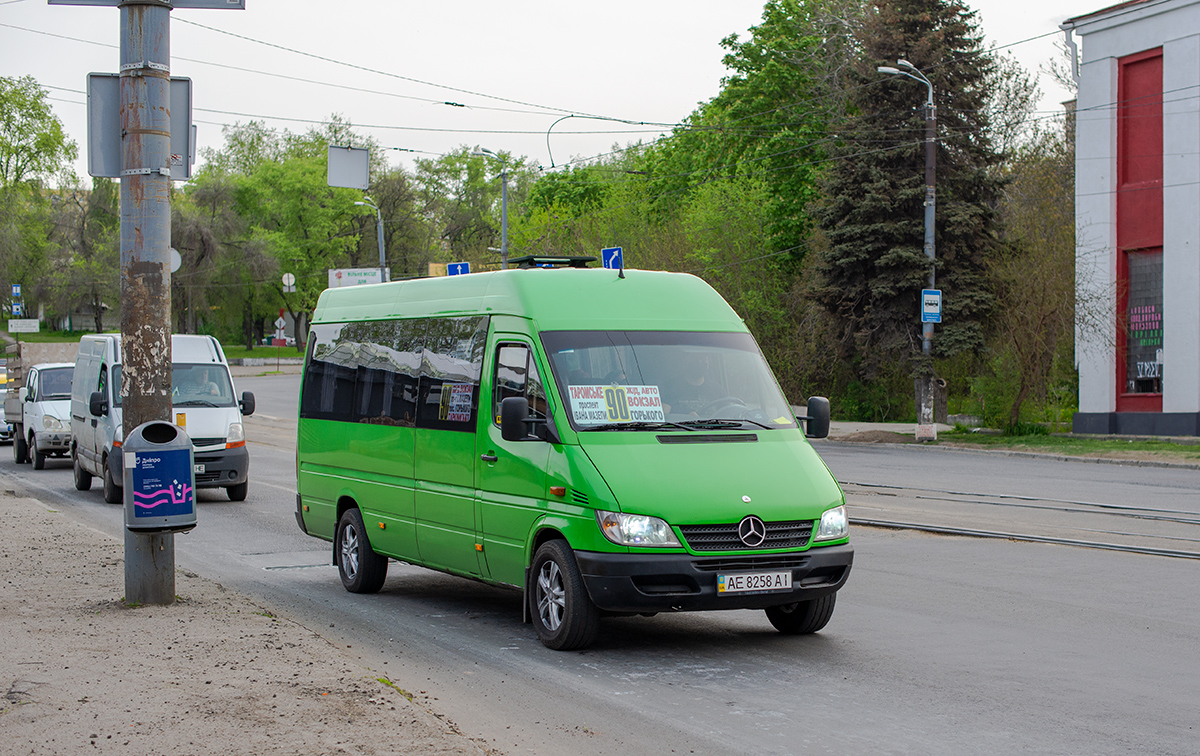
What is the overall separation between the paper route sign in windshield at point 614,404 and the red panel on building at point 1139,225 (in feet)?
85.2

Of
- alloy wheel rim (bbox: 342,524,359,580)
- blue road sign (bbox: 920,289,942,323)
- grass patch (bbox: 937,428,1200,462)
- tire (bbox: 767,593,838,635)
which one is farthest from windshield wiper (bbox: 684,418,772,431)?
blue road sign (bbox: 920,289,942,323)

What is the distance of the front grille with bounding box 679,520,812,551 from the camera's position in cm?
721

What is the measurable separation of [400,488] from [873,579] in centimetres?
397

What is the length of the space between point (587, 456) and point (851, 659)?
6.50 ft

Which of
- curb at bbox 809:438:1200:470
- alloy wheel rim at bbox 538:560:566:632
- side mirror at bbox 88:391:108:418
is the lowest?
curb at bbox 809:438:1200:470

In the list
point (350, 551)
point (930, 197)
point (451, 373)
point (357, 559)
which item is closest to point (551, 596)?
point (451, 373)

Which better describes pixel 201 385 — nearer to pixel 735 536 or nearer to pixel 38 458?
pixel 38 458

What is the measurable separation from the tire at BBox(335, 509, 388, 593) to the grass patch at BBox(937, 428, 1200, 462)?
1915 centimetres

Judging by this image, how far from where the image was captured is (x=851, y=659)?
24.3 ft

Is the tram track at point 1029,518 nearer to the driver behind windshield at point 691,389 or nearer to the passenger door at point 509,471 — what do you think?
the driver behind windshield at point 691,389

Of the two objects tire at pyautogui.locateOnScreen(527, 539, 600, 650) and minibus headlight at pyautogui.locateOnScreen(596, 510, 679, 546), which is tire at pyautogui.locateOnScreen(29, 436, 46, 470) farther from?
minibus headlight at pyautogui.locateOnScreen(596, 510, 679, 546)

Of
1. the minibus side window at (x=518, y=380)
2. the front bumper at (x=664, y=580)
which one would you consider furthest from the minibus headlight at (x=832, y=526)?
the minibus side window at (x=518, y=380)

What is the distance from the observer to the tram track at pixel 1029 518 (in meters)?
12.5

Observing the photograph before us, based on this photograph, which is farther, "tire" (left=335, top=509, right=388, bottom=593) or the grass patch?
the grass patch
